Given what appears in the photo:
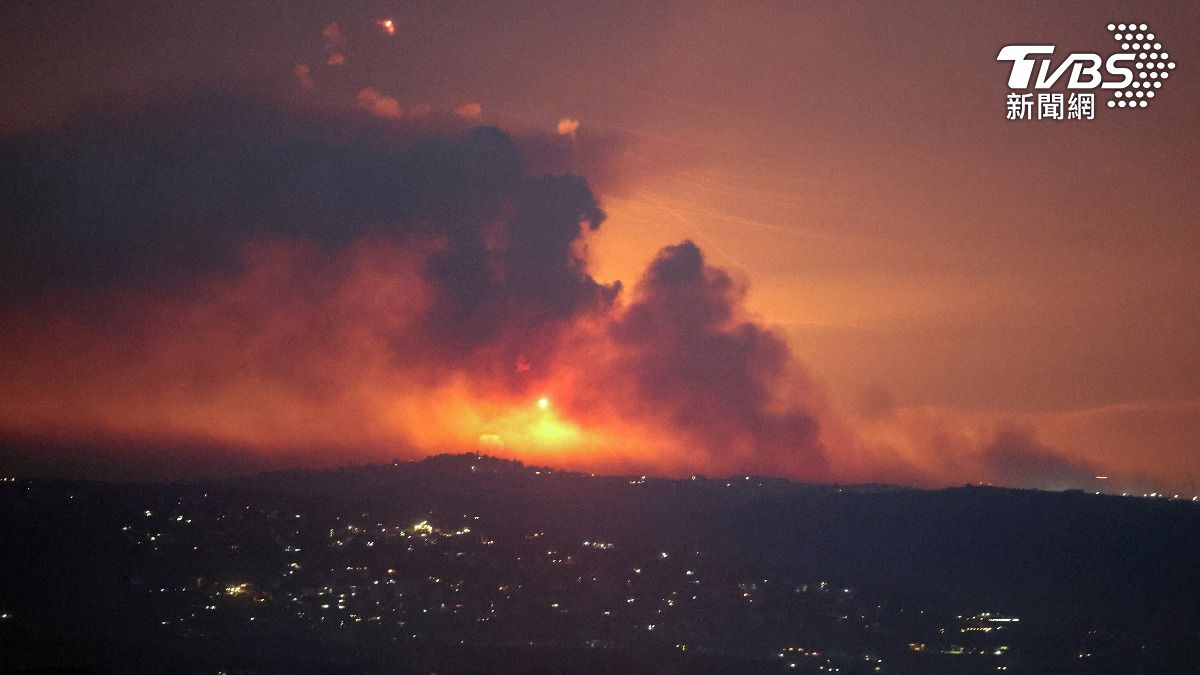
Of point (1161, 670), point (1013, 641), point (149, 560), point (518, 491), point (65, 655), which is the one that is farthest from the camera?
point (518, 491)

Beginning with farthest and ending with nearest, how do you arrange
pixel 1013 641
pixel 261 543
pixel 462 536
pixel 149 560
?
1. pixel 462 536
2. pixel 261 543
3. pixel 149 560
4. pixel 1013 641

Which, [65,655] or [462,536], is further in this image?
[462,536]

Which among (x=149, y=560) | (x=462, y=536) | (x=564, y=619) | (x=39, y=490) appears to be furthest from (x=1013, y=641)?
(x=39, y=490)

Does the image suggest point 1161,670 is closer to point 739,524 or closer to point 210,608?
point 739,524

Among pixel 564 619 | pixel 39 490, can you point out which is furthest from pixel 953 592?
pixel 39 490

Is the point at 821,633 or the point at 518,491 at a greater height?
the point at 518,491

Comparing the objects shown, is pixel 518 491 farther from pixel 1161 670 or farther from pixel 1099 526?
pixel 1161 670
